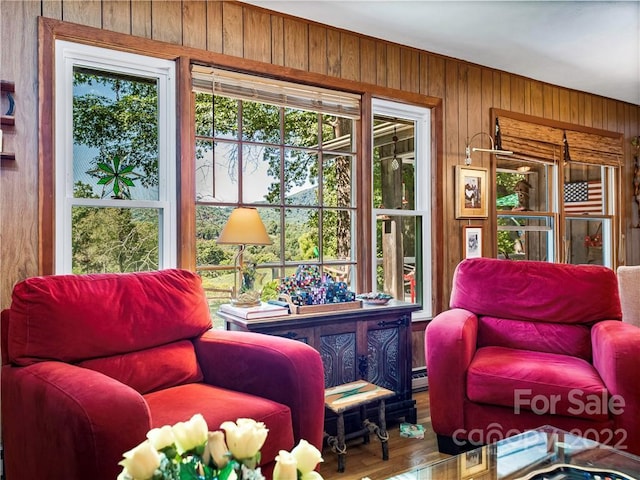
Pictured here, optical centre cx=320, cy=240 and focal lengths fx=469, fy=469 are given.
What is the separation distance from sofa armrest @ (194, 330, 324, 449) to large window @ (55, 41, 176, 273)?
91cm

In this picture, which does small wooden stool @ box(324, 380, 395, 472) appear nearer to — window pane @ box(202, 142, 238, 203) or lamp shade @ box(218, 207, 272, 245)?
lamp shade @ box(218, 207, 272, 245)

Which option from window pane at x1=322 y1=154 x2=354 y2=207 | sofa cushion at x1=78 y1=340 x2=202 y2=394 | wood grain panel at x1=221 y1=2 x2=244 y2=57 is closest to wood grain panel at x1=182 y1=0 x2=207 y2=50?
wood grain panel at x1=221 y1=2 x2=244 y2=57

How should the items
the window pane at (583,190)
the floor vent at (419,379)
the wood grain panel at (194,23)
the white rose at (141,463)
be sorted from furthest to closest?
the window pane at (583,190) < the floor vent at (419,379) < the wood grain panel at (194,23) < the white rose at (141,463)

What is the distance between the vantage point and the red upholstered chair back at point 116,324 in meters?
1.72

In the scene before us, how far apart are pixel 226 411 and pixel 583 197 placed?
4.72 metres

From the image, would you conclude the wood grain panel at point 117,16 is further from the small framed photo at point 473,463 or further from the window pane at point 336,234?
the small framed photo at point 473,463

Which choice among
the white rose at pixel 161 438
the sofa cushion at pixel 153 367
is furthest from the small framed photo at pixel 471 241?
the white rose at pixel 161 438

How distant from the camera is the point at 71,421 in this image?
51.3 inches

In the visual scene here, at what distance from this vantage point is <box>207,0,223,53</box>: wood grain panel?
108 inches

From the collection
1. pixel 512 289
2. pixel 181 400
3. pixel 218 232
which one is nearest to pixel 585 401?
pixel 512 289

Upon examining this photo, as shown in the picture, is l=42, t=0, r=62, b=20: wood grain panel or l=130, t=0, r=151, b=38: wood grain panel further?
l=130, t=0, r=151, b=38: wood grain panel

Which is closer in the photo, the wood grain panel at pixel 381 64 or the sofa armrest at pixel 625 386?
the sofa armrest at pixel 625 386

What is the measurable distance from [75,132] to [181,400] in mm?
1579

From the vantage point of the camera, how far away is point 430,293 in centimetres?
372
